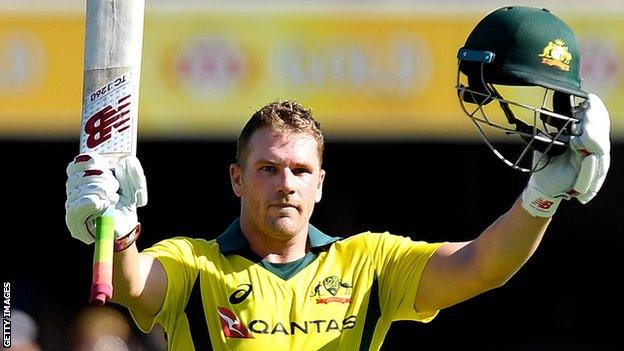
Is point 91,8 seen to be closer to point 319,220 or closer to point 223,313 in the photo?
point 223,313

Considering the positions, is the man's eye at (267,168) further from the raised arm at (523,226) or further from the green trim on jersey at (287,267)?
the raised arm at (523,226)

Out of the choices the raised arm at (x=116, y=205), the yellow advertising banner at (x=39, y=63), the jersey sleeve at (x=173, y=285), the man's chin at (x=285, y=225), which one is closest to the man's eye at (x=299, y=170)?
the man's chin at (x=285, y=225)

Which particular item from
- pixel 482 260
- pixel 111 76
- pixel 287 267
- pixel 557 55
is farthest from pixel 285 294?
pixel 557 55

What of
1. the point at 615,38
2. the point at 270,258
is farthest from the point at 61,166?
the point at 270,258

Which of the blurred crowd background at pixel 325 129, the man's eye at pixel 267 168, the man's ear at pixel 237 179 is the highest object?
the man's eye at pixel 267 168

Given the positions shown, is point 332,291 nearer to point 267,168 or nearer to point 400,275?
point 400,275

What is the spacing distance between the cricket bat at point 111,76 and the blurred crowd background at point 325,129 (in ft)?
11.6

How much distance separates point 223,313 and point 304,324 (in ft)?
0.82

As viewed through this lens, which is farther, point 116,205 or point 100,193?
point 116,205

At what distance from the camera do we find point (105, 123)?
12.5 ft

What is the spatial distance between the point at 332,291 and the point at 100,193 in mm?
897

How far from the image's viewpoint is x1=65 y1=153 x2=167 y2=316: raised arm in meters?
3.64

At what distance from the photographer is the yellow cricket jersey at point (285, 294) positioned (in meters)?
4.08

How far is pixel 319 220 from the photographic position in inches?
427
